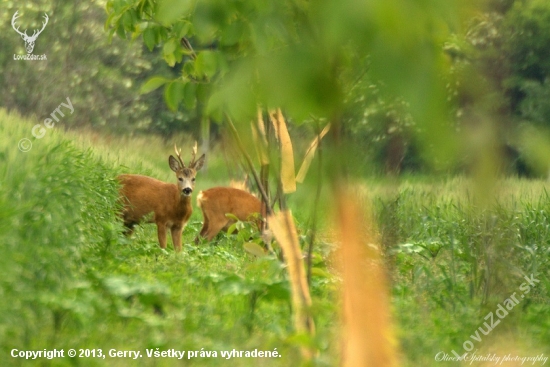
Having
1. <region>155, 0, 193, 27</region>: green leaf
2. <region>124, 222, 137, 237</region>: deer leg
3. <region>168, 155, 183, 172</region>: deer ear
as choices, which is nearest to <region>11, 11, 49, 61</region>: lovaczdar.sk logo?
<region>168, 155, 183, 172</region>: deer ear

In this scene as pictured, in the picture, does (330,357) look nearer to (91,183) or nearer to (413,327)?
(413,327)

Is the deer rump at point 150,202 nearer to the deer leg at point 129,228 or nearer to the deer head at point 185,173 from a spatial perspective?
the deer leg at point 129,228

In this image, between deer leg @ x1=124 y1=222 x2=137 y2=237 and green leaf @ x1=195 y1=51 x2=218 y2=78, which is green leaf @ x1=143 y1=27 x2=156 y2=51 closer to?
green leaf @ x1=195 y1=51 x2=218 y2=78

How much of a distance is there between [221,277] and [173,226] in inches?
170

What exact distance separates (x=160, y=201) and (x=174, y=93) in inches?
268

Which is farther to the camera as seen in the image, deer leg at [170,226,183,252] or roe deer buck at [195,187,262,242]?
roe deer buck at [195,187,262,242]

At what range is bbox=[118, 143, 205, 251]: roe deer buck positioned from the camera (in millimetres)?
10141

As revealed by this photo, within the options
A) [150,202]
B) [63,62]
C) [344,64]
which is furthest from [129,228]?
[63,62]

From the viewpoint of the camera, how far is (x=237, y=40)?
2725 millimetres

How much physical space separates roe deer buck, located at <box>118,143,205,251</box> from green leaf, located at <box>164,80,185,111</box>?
19.2 feet

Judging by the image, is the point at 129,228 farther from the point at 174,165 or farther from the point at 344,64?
the point at 344,64

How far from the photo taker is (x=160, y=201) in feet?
34.8

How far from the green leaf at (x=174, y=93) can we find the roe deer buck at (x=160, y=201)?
231 inches

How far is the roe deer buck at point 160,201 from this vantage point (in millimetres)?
10141
